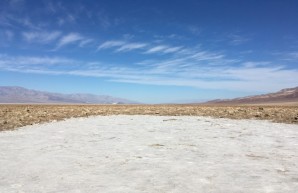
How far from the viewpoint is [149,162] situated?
9.91 m

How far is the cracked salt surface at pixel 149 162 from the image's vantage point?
7.55 metres

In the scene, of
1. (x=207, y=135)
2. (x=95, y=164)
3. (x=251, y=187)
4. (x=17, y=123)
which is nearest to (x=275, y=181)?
(x=251, y=187)

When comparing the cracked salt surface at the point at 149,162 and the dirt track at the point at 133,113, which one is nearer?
the cracked salt surface at the point at 149,162

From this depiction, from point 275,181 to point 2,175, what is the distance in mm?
5864

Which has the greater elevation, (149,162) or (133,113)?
(133,113)

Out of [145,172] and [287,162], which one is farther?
[287,162]

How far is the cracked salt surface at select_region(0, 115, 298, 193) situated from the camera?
24.8ft

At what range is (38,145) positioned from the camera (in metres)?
13.1

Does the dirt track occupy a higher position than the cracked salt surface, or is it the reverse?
the dirt track

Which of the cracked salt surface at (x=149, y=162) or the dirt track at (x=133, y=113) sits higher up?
the dirt track at (x=133, y=113)

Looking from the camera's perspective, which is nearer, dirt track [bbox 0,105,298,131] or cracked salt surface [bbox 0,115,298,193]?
cracked salt surface [bbox 0,115,298,193]

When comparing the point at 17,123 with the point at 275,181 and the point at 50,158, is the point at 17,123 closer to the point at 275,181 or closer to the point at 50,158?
the point at 50,158

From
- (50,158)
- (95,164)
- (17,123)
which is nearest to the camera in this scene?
(95,164)

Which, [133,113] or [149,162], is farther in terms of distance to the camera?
[133,113]
